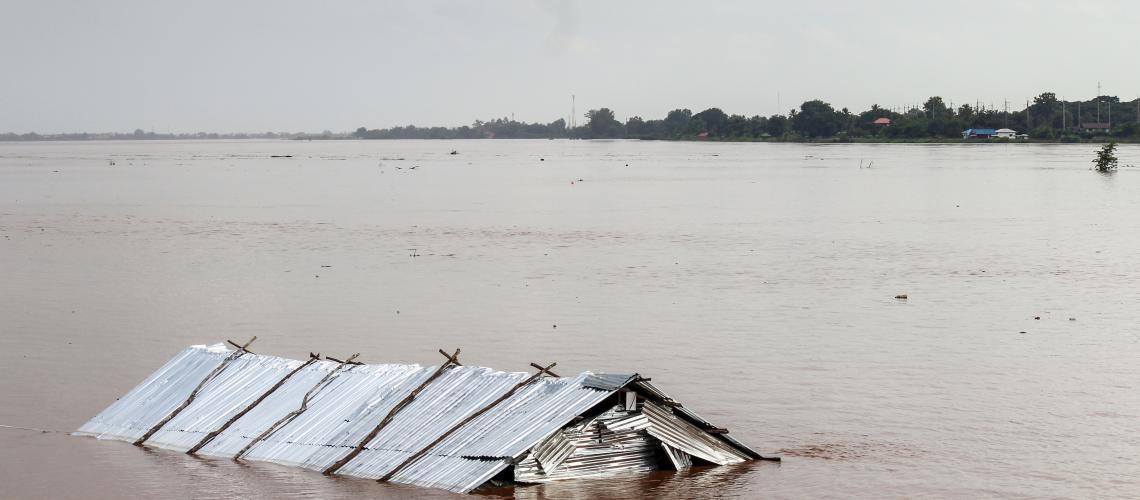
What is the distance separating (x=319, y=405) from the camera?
15414mm

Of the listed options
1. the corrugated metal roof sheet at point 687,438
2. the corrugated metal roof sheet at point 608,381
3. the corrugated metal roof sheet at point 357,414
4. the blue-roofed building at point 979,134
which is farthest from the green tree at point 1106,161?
the blue-roofed building at point 979,134

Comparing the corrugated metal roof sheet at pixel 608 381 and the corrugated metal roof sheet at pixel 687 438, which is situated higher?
the corrugated metal roof sheet at pixel 608 381

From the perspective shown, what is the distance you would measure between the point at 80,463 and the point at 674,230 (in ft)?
103

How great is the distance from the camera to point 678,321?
25.0m

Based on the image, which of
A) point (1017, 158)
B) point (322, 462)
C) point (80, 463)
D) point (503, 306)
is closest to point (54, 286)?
point (503, 306)

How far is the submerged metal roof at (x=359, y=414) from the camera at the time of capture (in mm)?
13766

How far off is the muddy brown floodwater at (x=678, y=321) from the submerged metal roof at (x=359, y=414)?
0.37m

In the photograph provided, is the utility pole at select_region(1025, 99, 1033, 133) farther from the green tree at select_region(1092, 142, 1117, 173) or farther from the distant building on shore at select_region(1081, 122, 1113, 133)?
the green tree at select_region(1092, 142, 1117, 173)

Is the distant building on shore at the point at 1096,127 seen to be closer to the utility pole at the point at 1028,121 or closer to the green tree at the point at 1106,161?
the utility pole at the point at 1028,121

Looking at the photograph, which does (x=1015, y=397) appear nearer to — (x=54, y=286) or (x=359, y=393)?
(x=359, y=393)

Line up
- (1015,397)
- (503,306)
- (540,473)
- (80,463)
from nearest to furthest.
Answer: (540,473) → (80,463) → (1015,397) → (503,306)

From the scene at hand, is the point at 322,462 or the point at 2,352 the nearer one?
the point at 322,462

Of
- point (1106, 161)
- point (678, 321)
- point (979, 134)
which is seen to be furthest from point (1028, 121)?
point (678, 321)

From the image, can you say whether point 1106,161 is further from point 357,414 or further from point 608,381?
point 357,414
